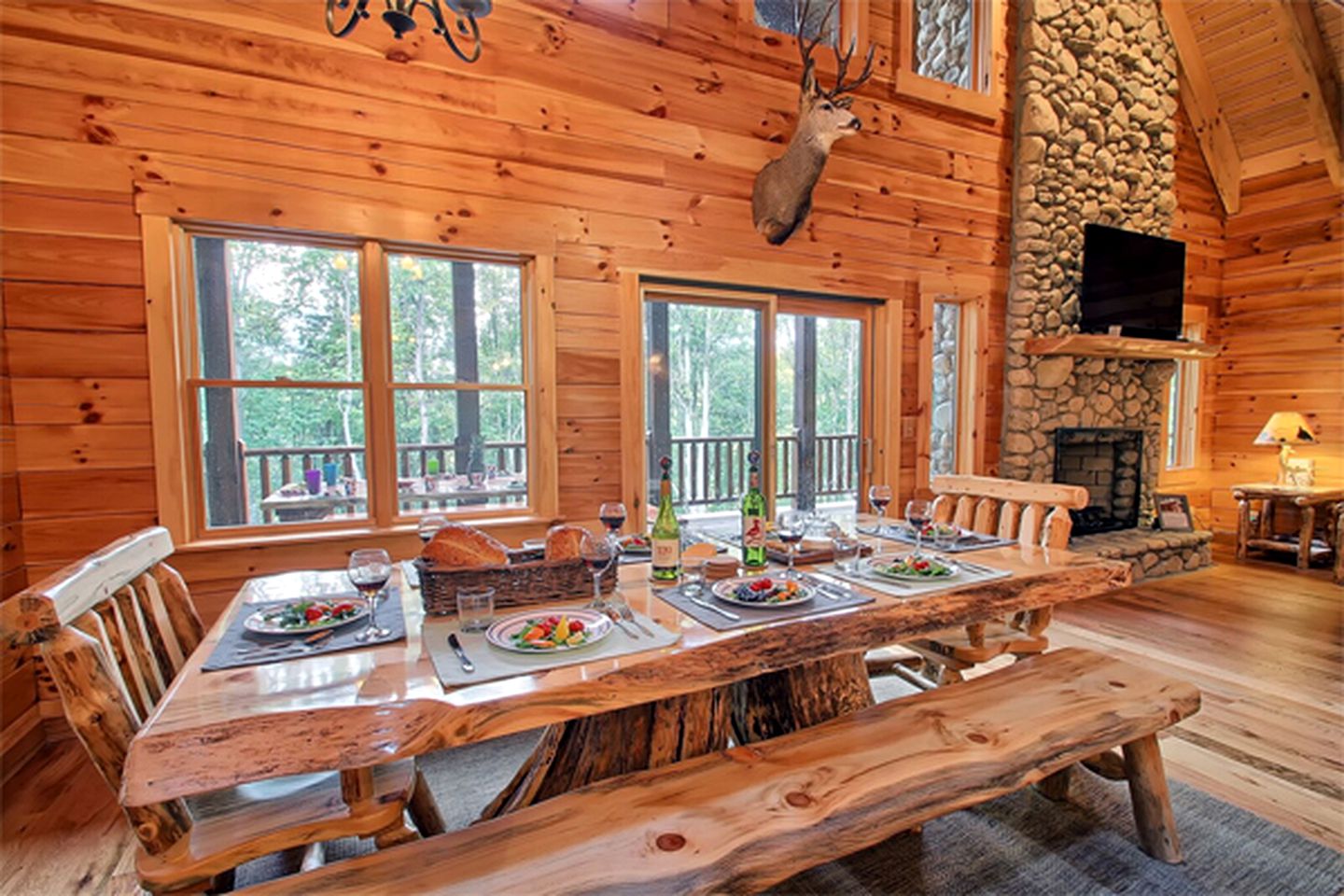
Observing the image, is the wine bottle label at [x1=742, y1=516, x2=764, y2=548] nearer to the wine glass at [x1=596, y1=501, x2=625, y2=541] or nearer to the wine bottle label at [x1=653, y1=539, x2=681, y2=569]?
the wine bottle label at [x1=653, y1=539, x2=681, y2=569]

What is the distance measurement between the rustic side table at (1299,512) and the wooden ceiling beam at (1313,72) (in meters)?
2.52

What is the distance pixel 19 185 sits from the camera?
230 centimetres

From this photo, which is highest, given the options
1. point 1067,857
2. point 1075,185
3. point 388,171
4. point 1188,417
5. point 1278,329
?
point 1075,185

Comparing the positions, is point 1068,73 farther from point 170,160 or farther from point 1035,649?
point 170,160

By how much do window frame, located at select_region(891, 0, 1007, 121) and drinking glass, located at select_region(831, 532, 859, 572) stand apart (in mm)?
3180

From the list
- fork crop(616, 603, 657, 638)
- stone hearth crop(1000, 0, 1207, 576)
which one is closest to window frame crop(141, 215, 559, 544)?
fork crop(616, 603, 657, 638)

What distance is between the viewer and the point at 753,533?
1.92 m

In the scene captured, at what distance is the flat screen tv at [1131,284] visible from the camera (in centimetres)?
465

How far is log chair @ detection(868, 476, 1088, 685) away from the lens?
7.51 feet

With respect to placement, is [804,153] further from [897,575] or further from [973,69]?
[897,575]

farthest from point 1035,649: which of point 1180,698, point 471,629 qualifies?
point 471,629

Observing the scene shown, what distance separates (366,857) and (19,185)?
267 centimetres

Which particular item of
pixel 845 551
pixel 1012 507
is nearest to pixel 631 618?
pixel 845 551

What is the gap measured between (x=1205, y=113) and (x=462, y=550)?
23.6ft
